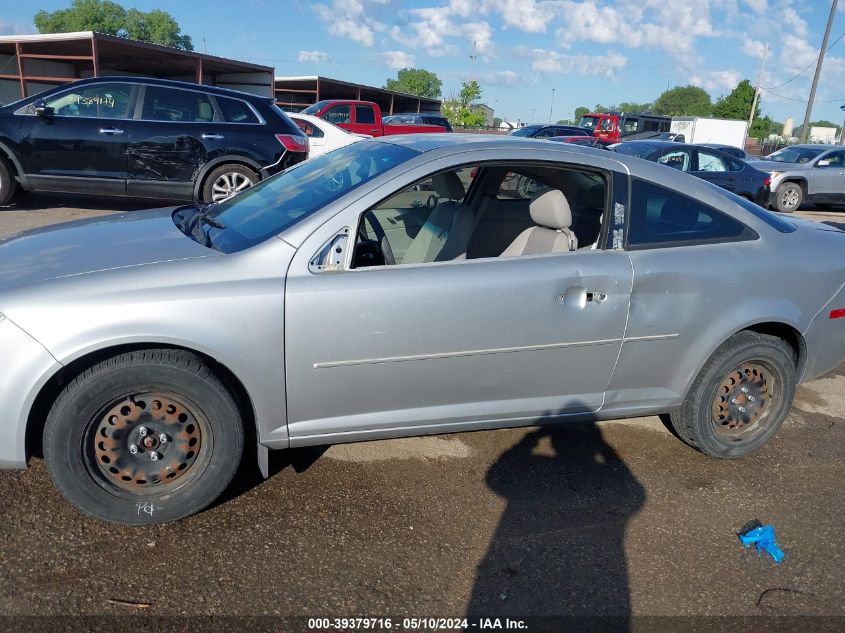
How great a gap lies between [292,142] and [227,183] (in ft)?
3.48

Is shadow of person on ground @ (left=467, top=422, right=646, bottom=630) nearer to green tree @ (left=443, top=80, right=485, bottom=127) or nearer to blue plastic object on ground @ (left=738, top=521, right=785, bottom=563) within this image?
blue plastic object on ground @ (left=738, top=521, right=785, bottom=563)

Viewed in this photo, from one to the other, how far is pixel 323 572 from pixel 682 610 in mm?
1371

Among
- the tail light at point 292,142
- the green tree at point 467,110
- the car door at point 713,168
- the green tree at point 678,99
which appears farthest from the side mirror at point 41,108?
the green tree at point 678,99

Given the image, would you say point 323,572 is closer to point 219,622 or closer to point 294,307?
point 219,622

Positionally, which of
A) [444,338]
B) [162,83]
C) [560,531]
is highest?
[162,83]

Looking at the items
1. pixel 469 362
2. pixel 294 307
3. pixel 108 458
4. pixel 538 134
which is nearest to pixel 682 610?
pixel 469 362

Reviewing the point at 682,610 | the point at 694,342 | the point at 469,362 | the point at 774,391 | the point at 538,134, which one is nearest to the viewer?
the point at 682,610

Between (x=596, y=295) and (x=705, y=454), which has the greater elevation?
(x=596, y=295)

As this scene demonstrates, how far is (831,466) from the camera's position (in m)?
3.74

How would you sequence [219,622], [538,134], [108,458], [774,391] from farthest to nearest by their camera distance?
[538,134], [774,391], [108,458], [219,622]

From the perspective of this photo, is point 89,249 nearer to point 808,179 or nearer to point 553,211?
point 553,211

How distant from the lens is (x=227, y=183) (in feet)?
30.2

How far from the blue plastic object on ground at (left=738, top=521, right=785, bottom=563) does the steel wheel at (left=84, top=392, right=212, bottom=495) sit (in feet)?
7.83

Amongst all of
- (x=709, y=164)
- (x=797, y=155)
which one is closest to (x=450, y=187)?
(x=709, y=164)
